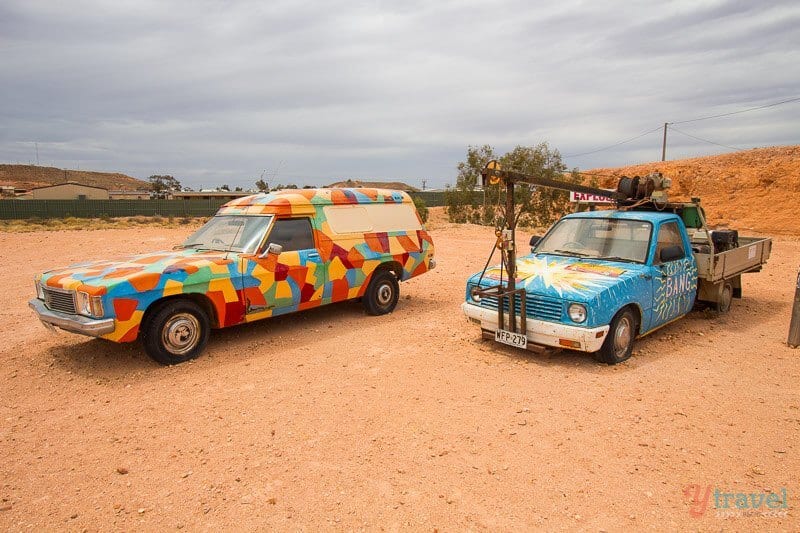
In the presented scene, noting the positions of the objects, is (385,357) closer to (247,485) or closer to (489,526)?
(247,485)

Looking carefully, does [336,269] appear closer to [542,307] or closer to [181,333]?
[181,333]

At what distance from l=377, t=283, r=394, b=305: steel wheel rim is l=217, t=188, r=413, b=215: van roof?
1347mm

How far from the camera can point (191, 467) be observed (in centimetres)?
388

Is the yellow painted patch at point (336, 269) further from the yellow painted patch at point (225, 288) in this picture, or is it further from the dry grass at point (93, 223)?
the dry grass at point (93, 223)

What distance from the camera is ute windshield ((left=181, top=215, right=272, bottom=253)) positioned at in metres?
6.84

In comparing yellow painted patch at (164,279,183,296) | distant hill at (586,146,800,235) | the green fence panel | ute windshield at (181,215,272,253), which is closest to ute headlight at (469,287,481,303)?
ute windshield at (181,215,272,253)

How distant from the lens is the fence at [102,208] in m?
31.5

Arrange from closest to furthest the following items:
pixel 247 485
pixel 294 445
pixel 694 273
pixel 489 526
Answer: pixel 489 526, pixel 247 485, pixel 294 445, pixel 694 273

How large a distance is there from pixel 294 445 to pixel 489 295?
2893mm

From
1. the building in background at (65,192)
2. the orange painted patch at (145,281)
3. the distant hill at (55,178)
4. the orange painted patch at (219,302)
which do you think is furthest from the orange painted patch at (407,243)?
the distant hill at (55,178)

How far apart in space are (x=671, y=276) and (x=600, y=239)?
962 mm

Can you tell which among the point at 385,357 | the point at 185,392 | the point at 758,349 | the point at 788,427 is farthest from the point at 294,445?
the point at 758,349

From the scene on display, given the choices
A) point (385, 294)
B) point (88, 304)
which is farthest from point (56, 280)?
point (385, 294)

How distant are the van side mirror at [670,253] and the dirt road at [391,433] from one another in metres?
1.10
